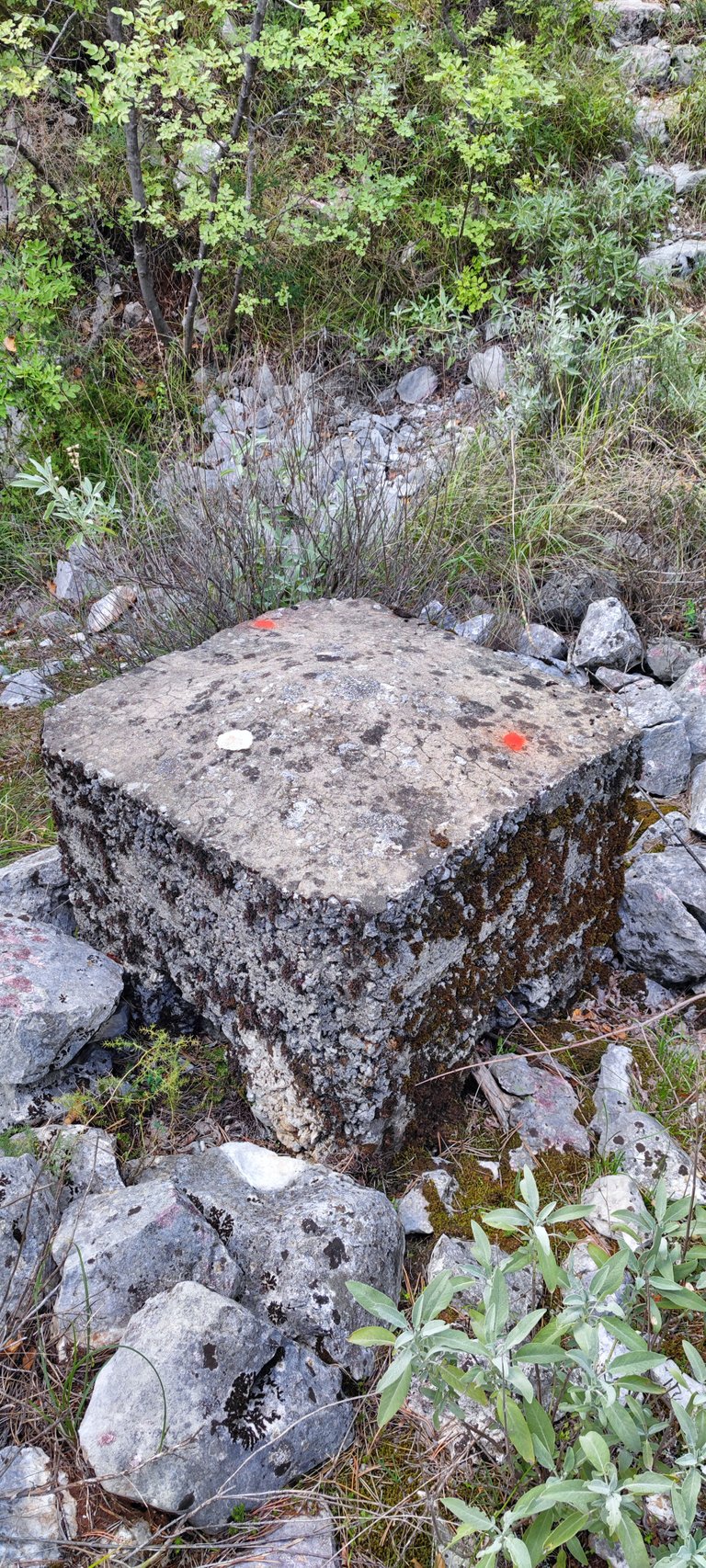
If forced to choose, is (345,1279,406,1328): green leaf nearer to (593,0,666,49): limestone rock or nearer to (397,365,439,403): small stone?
(397,365,439,403): small stone

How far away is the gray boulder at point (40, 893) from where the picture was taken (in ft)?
8.27

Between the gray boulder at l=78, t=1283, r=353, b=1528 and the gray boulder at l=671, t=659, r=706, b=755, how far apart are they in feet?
6.91

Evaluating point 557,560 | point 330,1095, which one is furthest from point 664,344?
point 330,1095

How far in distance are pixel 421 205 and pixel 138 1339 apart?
5405 mm

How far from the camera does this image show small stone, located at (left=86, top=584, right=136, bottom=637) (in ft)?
12.3

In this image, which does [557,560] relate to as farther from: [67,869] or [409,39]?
[409,39]

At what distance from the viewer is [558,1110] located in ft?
6.71

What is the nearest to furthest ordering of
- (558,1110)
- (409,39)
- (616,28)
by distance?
(558,1110) → (409,39) → (616,28)

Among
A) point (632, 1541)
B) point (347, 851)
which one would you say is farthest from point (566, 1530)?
point (347, 851)

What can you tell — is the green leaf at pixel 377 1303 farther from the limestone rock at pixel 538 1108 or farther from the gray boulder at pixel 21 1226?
the limestone rock at pixel 538 1108

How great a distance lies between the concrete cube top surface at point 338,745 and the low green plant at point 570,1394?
A: 66cm

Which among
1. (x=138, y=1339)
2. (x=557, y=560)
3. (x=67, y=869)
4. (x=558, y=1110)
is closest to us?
(x=138, y=1339)

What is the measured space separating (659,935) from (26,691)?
103 inches

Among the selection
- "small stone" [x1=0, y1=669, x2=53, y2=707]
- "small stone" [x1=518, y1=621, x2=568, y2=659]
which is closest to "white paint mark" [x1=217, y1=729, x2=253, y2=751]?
"small stone" [x1=518, y1=621, x2=568, y2=659]
